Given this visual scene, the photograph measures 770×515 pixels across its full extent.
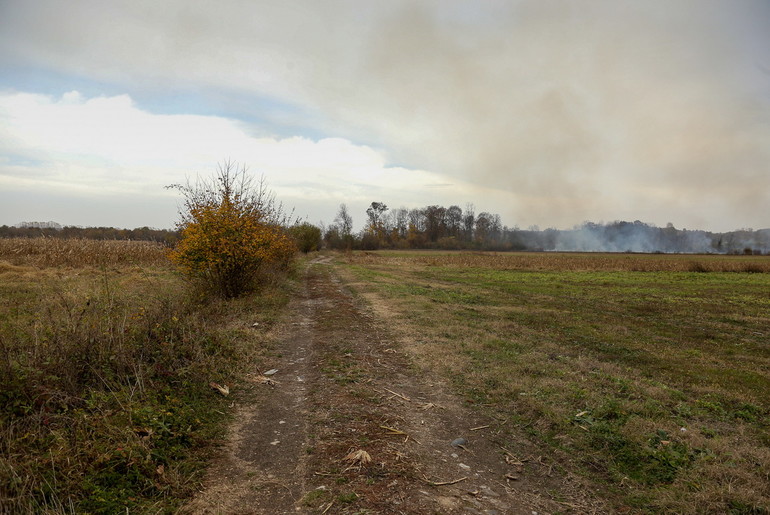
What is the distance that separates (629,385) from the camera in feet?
20.3

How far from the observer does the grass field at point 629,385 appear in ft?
12.8

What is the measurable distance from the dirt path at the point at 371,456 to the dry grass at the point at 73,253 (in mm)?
18023

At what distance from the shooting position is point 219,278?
1253cm

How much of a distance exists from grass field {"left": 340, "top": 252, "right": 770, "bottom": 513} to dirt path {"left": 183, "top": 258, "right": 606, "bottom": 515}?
51 cm

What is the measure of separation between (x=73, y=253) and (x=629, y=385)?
27.1 m

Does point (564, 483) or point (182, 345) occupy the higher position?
point (182, 345)

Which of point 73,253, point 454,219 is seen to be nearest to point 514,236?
point 454,219

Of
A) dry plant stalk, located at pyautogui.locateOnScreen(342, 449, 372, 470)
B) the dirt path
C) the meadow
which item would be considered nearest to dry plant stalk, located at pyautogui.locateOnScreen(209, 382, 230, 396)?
the meadow

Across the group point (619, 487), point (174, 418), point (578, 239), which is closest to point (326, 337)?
point (174, 418)

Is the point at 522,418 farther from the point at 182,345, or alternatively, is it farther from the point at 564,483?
the point at 182,345

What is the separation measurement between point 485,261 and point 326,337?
1477 inches

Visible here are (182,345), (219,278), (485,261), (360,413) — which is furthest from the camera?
(485,261)

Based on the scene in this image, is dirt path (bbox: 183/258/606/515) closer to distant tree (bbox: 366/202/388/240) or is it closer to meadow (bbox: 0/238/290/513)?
meadow (bbox: 0/238/290/513)

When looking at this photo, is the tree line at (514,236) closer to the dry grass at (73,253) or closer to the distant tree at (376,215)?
the distant tree at (376,215)
